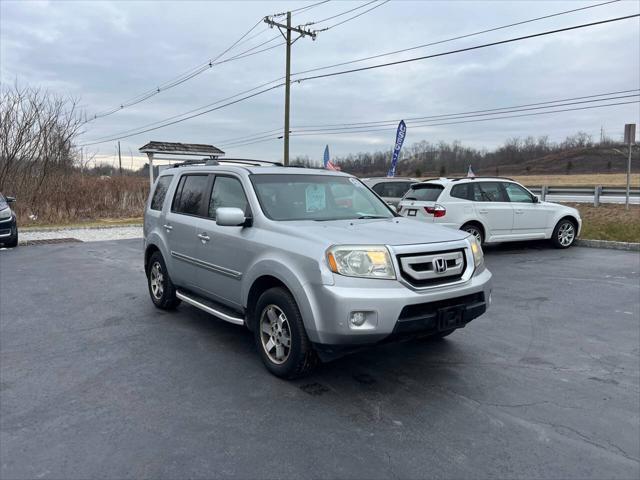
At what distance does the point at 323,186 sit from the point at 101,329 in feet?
9.99

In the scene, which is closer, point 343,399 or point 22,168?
point 343,399

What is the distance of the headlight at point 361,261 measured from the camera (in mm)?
3689

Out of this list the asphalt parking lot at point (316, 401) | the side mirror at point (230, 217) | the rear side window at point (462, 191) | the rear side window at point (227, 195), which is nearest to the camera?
the asphalt parking lot at point (316, 401)

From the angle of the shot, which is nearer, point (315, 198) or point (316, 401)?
point (316, 401)

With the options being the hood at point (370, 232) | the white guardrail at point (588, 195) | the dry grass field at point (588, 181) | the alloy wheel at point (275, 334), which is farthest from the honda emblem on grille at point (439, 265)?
the dry grass field at point (588, 181)

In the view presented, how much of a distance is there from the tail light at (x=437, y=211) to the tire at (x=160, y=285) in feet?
21.1

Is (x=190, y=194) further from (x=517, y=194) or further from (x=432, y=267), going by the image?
(x=517, y=194)

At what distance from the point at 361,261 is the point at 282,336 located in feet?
3.29

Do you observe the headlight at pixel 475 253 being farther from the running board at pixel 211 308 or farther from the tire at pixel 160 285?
the tire at pixel 160 285

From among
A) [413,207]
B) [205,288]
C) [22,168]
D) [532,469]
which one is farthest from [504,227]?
[22,168]

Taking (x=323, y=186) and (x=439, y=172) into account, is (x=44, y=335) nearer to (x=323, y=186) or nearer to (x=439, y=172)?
(x=323, y=186)

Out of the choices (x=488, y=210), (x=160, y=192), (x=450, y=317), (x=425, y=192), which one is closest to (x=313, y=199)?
(x=450, y=317)

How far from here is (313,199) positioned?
4984mm

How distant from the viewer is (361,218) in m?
→ 4.92
